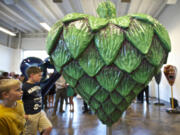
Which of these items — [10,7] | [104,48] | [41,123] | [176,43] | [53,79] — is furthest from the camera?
[10,7]

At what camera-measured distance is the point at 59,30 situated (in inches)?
11.7

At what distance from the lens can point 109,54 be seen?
255 millimetres

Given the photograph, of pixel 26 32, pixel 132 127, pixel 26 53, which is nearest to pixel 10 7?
pixel 26 32

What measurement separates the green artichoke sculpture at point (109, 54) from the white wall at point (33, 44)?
8.13 meters

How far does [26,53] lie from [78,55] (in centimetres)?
914

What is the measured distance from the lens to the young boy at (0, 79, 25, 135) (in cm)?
76

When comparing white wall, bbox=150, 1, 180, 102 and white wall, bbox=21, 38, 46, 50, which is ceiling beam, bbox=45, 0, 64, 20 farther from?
white wall, bbox=150, 1, 180, 102

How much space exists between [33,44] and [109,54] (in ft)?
28.1

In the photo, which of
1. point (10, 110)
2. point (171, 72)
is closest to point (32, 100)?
point (10, 110)

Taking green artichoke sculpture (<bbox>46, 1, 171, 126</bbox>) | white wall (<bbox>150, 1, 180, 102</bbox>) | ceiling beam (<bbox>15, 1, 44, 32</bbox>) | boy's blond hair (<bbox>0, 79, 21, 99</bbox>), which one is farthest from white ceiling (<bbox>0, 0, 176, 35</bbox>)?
green artichoke sculpture (<bbox>46, 1, 171, 126</bbox>)

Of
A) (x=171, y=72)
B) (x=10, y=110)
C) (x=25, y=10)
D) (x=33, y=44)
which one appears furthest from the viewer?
(x=33, y=44)

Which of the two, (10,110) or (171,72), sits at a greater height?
(171,72)

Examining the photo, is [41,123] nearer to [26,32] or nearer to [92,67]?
[92,67]

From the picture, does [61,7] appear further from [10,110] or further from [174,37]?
[10,110]
